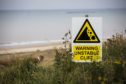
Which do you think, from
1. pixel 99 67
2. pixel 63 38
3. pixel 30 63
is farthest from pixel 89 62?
pixel 30 63

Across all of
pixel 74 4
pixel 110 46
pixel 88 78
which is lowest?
pixel 88 78

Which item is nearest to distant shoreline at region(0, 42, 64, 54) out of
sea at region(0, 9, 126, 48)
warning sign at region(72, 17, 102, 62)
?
sea at region(0, 9, 126, 48)

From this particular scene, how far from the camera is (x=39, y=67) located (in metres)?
3.65

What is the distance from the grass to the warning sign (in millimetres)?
79

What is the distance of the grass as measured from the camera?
11.5ft

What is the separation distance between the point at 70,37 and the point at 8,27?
0.57 metres

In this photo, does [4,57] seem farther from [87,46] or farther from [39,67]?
[87,46]

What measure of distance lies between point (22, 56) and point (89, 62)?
0.61 metres

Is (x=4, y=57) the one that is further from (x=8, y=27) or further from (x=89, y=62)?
(x=89, y=62)

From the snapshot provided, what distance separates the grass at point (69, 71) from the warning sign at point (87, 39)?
0.08 metres

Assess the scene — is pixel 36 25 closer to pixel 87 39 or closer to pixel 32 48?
pixel 32 48

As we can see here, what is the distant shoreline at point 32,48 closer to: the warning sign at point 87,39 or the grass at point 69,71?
the grass at point 69,71

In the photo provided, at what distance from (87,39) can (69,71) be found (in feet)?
1.12

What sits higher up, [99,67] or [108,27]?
[108,27]
